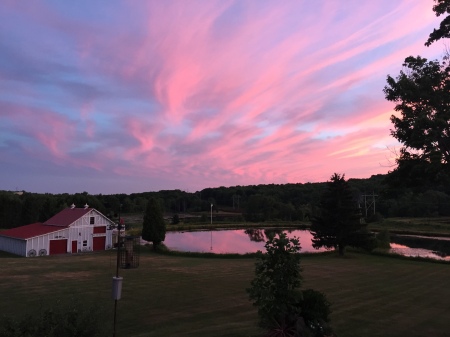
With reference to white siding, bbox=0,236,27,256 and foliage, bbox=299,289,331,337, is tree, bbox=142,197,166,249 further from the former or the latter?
foliage, bbox=299,289,331,337

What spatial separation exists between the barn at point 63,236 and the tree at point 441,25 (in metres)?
28.6

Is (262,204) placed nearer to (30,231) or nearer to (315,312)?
(30,231)

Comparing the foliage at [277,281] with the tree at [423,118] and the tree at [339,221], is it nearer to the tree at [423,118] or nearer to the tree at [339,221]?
the tree at [423,118]

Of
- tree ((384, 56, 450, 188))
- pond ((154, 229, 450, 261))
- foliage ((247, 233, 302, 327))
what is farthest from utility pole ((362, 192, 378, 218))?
foliage ((247, 233, 302, 327))

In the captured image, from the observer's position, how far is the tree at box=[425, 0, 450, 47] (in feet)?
27.0

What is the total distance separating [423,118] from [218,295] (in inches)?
357

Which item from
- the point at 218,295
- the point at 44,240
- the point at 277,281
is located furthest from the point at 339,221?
the point at 44,240

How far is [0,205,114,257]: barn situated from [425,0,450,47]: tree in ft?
93.7

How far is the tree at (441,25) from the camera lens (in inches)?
324

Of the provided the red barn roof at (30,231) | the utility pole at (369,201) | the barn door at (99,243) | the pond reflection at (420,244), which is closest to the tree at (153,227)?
the barn door at (99,243)

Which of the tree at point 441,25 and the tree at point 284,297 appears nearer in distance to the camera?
the tree at point 284,297

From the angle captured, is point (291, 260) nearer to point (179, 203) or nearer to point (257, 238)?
point (257, 238)

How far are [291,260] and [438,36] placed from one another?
629 centimetres

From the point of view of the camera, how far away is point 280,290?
21.9ft
